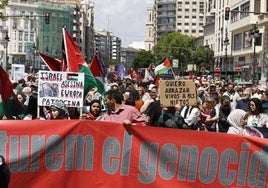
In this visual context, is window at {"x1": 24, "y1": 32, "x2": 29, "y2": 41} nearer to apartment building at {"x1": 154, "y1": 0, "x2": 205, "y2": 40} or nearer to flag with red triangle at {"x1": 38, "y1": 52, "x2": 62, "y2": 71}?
apartment building at {"x1": 154, "y1": 0, "x2": 205, "y2": 40}

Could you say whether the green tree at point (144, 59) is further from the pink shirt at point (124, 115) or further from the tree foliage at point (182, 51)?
the pink shirt at point (124, 115)

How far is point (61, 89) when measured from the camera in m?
9.79

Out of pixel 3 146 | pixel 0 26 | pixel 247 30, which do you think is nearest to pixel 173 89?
pixel 3 146

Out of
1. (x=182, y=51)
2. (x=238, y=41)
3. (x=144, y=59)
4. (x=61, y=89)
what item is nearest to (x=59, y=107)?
(x=61, y=89)

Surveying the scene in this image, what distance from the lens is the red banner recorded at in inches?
274

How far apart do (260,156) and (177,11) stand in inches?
7388

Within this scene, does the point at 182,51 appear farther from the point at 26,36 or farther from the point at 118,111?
the point at 118,111

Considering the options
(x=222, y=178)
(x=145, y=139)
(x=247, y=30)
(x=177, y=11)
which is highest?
(x=177, y=11)

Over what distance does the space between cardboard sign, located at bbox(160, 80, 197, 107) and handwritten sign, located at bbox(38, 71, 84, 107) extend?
1315mm

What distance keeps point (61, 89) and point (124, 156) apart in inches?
116

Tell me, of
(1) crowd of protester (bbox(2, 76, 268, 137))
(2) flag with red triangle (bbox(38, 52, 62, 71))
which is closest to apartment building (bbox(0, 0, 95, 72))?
(2) flag with red triangle (bbox(38, 52, 62, 71))

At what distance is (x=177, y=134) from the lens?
724 cm

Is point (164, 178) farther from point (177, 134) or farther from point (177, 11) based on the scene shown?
point (177, 11)

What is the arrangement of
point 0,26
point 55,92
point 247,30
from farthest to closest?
point 0,26 → point 247,30 → point 55,92
